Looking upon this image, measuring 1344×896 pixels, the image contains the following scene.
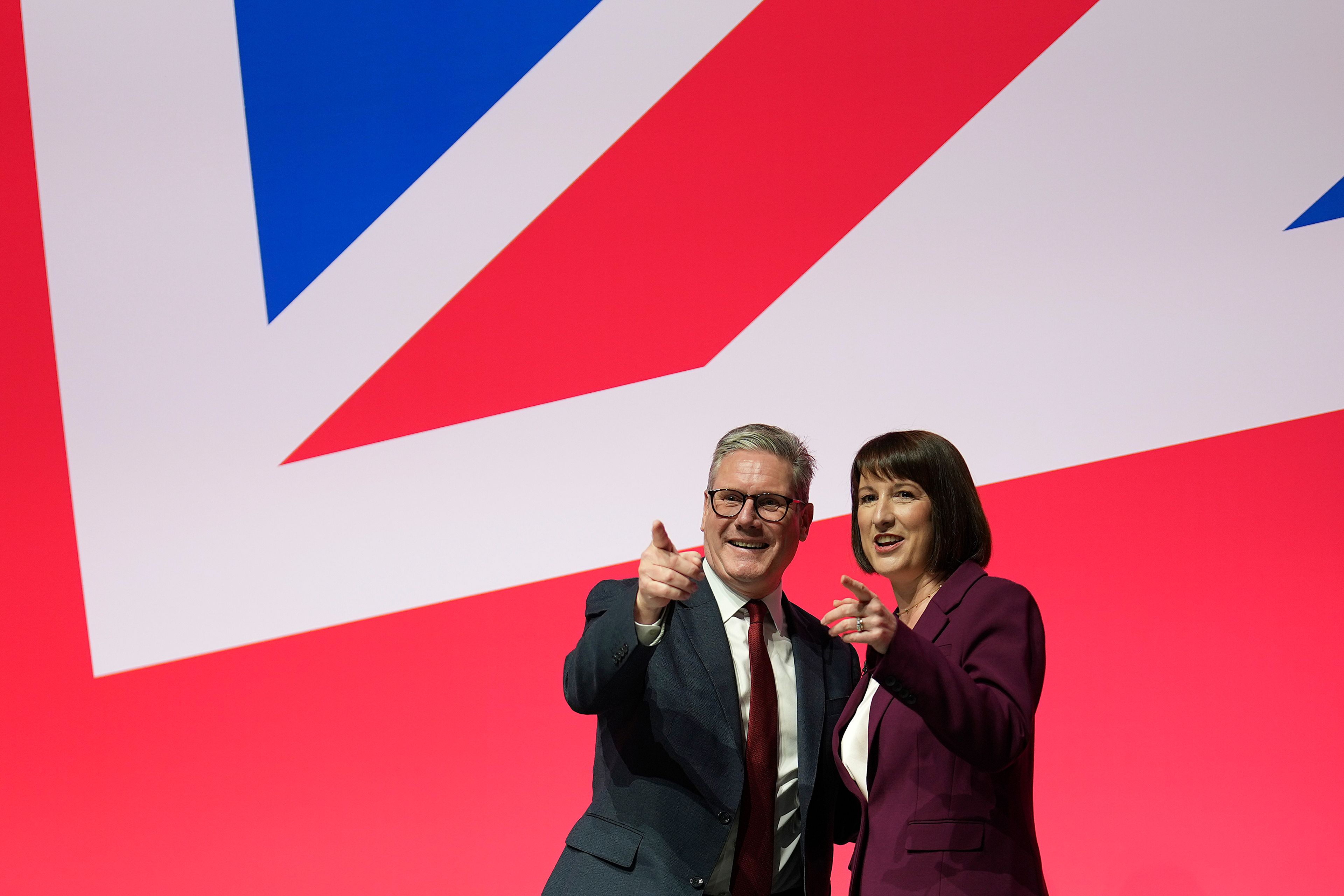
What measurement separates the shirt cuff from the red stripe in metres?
1.18

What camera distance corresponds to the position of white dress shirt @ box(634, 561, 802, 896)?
6.15 feet

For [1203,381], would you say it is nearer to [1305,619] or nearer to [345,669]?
[1305,619]

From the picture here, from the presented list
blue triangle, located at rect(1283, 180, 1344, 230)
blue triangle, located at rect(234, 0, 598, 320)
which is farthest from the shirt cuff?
blue triangle, located at rect(1283, 180, 1344, 230)

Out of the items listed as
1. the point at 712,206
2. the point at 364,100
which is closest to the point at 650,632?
the point at 712,206

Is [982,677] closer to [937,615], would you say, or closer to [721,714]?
[937,615]

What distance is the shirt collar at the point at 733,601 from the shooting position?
78.6 inches

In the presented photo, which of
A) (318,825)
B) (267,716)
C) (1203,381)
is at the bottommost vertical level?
(318,825)

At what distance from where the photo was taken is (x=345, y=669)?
2.76 metres

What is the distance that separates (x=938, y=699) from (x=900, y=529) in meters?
0.47

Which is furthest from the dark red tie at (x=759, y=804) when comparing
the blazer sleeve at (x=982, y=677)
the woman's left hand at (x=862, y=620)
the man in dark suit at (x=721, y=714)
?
the woman's left hand at (x=862, y=620)

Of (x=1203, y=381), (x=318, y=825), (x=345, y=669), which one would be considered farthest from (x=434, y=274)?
(x=1203, y=381)

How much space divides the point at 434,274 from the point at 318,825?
149cm

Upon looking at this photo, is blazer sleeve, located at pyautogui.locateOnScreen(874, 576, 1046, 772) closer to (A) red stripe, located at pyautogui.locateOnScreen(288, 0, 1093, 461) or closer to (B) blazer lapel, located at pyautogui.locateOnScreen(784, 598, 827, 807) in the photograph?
(B) blazer lapel, located at pyautogui.locateOnScreen(784, 598, 827, 807)

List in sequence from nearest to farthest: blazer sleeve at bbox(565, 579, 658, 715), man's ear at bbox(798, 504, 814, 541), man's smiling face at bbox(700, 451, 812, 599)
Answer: blazer sleeve at bbox(565, 579, 658, 715) → man's smiling face at bbox(700, 451, 812, 599) → man's ear at bbox(798, 504, 814, 541)
